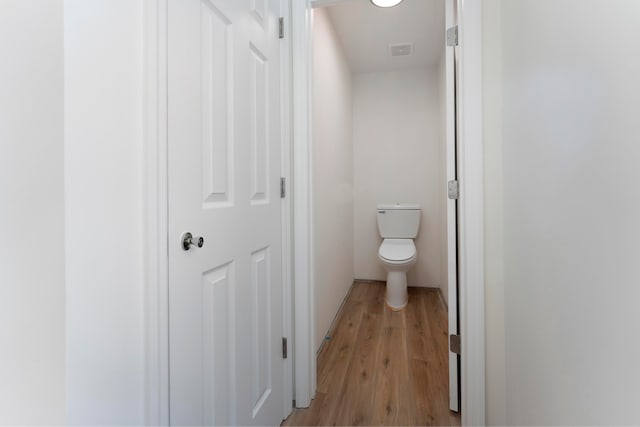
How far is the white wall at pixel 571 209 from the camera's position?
1.85 feet

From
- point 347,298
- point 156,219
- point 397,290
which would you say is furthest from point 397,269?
point 156,219

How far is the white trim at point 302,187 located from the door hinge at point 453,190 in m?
0.63

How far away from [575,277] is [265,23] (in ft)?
4.26

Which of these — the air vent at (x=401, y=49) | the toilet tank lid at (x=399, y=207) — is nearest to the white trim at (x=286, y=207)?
the air vent at (x=401, y=49)

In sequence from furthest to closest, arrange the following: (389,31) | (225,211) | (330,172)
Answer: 1. (389,31)
2. (330,172)
3. (225,211)

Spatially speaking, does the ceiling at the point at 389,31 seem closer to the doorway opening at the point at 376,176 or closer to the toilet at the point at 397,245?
the doorway opening at the point at 376,176

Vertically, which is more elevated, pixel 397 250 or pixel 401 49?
pixel 401 49

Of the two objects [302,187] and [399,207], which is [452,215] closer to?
[302,187]

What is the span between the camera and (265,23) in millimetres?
1243

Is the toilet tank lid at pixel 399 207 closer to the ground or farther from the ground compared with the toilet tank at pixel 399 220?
farther from the ground

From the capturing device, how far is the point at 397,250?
2863 millimetres

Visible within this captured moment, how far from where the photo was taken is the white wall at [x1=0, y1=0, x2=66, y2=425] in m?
0.30

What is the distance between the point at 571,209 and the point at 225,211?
0.90 metres

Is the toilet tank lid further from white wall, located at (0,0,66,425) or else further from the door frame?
white wall, located at (0,0,66,425)
